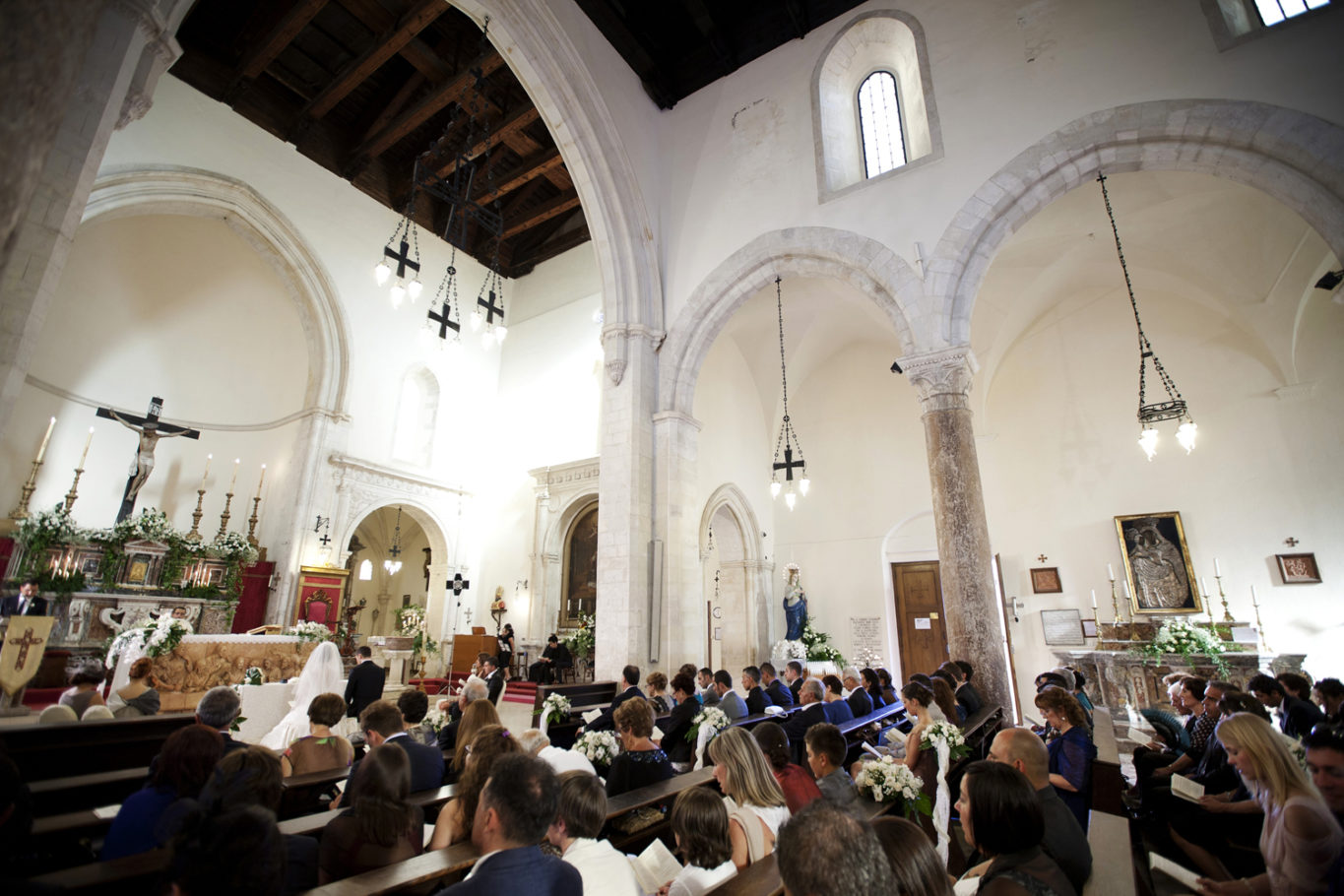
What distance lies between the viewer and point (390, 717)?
3.25 m

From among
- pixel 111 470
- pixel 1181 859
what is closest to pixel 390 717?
pixel 1181 859

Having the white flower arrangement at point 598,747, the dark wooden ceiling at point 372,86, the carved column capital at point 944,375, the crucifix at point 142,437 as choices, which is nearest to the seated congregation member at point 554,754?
the white flower arrangement at point 598,747

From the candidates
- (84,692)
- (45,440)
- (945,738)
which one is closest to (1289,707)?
(945,738)

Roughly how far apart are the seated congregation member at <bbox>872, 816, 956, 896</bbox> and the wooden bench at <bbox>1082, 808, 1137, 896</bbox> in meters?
0.89

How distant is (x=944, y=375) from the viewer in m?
6.60

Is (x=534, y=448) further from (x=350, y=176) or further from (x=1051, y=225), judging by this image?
(x=1051, y=225)

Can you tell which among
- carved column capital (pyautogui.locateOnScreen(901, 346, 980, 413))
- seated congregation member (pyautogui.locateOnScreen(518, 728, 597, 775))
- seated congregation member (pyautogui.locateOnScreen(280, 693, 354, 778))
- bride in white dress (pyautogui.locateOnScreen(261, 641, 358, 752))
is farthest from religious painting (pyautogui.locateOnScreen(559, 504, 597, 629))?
seated congregation member (pyautogui.locateOnScreen(518, 728, 597, 775))

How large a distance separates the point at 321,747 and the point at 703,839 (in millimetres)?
2438

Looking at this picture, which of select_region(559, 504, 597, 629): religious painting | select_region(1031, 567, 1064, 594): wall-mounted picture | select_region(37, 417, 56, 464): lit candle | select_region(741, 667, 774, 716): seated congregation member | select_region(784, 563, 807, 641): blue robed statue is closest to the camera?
select_region(741, 667, 774, 716): seated congregation member

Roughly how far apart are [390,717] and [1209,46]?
8.68m

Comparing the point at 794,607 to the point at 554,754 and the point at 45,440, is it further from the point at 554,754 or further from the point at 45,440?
the point at 45,440

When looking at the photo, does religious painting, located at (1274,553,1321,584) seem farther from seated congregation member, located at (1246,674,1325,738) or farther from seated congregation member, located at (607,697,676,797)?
seated congregation member, located at (607,697,676,797)

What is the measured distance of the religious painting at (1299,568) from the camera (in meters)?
8.11

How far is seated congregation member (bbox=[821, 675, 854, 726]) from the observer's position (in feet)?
15.6
